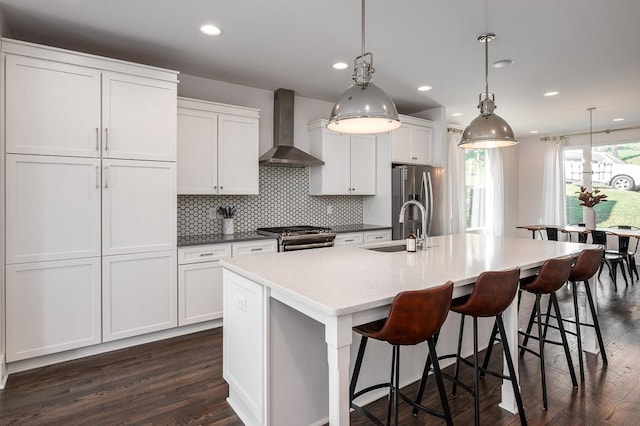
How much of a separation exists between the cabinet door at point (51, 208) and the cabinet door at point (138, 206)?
0.09 metres

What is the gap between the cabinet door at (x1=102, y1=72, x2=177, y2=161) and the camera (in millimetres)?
2984

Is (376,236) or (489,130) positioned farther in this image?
(376,236)

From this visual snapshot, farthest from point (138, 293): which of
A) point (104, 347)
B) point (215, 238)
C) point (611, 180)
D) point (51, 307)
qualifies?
point (611, 180)

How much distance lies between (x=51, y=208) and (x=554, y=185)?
8.36 meters

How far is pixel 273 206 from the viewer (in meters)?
4.62

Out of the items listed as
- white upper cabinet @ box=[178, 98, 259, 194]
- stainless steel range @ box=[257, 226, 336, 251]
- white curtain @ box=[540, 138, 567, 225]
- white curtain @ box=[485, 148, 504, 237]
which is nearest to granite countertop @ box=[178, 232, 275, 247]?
stainless steel range @ box=[257, 226, 336, 251]

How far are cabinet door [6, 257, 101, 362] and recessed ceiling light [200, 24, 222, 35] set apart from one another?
6.76 ft

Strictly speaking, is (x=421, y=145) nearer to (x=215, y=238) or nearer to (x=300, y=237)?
(x=300, y=237)

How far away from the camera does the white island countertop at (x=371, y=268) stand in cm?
154

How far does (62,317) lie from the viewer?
2818 mm

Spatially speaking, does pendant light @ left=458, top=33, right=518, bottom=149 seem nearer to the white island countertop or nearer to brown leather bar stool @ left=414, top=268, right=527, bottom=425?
the white island countertop

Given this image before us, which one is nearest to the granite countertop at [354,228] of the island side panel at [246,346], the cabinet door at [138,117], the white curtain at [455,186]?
the white curtain at [455,186]

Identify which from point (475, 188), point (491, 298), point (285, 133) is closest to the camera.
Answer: point (491, 298)

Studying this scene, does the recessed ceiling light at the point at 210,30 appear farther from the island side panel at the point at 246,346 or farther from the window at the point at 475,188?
the window at the point at 475,188
